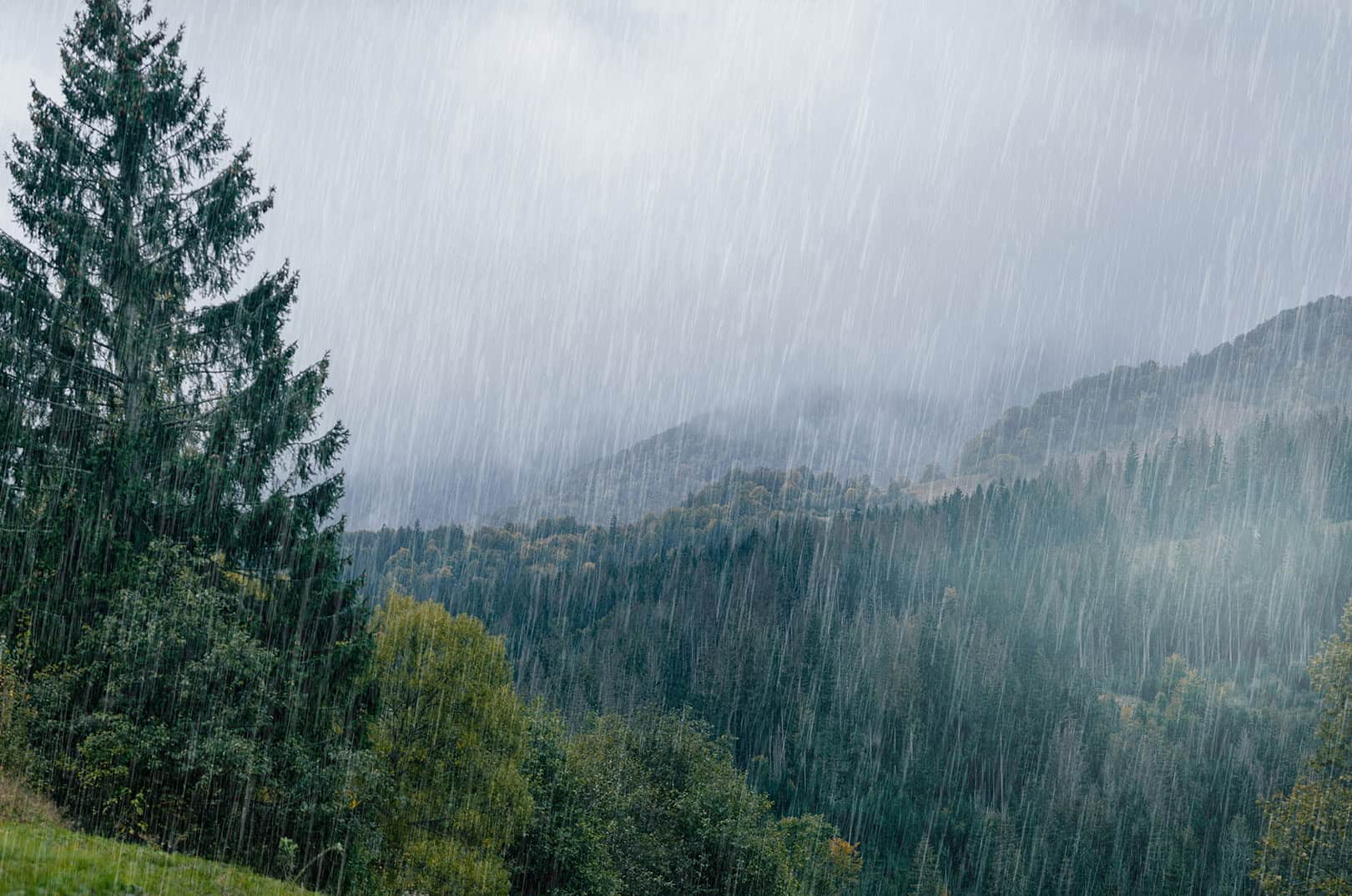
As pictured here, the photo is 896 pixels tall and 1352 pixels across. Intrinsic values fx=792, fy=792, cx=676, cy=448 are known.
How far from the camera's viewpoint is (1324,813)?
19953 millimetres

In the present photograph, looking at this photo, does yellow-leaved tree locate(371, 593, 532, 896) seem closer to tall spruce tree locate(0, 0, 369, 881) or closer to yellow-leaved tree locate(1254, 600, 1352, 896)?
tall spruce tree locate(0, 0, 369, 881)

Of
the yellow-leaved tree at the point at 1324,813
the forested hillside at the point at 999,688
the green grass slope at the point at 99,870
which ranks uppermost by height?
the yellow-leaved tree at the point at 1324,813

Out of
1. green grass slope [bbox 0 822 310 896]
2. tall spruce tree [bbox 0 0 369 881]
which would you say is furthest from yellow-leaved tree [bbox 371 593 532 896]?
green grass slope [bbox 0 822 310 896]

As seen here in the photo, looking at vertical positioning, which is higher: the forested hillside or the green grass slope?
the green grass slope

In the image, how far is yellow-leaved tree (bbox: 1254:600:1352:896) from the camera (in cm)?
1962

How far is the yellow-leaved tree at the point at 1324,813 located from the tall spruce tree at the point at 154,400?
2379 centimetres

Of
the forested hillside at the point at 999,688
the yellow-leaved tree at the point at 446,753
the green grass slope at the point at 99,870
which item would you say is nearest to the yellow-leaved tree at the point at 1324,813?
the green grass slope at the point at 99,870

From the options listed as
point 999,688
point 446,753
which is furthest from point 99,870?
point 999,688

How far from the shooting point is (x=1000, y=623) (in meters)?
164

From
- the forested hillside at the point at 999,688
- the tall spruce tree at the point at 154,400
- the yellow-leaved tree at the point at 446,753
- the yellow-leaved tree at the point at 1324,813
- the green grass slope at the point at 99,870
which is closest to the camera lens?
the green grass slope at the point at 99,870

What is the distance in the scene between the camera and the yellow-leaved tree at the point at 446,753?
28.5 m

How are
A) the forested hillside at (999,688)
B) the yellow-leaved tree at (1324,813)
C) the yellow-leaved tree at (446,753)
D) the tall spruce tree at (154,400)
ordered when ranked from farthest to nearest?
1. the forested hillside at (999,688)
2. the yellow-leaved tree at (446,753)
3. the yellow-leaved tree at (1324,813)
4. the tall spruce tree at (154,400)

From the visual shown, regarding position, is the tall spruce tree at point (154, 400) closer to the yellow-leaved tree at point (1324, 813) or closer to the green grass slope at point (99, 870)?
the green grass slope at point (99, 870)

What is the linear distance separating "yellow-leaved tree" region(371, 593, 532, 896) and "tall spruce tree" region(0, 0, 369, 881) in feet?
34.8
